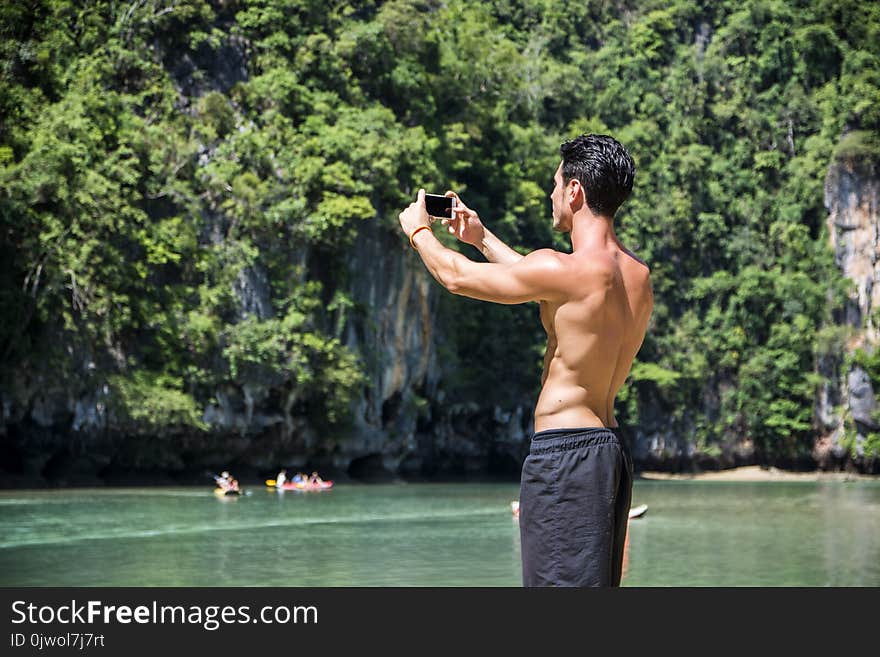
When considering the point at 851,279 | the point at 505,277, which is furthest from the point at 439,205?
the point at 851,279

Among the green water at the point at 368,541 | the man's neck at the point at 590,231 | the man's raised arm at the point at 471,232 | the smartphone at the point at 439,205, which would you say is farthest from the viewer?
the green water at the point at 368,541

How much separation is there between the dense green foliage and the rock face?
652 millimetres

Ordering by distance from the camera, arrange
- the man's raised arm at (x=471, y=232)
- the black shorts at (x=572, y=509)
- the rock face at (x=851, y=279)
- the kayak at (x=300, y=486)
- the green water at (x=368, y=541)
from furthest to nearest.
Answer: the rock face at (x=851, y=279), the kayak at (x=300, y=486), the green water at (x=368, y=541), the man's raised arm at (x=471, y=232), the black shorts at (x=572, y=509)

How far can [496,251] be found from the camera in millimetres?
3371

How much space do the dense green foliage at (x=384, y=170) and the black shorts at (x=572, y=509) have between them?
993 inches

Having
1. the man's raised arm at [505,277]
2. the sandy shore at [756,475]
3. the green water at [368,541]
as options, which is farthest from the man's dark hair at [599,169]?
the sandy shore at [756,475]

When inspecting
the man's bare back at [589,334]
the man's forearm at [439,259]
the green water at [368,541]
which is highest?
the man's forearm at [439,259]

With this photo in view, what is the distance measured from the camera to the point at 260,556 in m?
15.5

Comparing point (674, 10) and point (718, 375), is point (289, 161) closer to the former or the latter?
point (718, 375)

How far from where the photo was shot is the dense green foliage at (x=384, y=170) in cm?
2834

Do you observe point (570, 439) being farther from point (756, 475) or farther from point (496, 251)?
point (756, 475)

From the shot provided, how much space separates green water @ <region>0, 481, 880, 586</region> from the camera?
13375 millimetres

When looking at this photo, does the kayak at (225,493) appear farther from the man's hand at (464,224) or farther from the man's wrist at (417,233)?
the man's wrist at (417,233)
